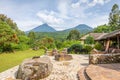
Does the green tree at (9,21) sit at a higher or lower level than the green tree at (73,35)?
higher

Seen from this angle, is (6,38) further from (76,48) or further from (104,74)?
(104,74)

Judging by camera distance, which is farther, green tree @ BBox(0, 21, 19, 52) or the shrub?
green tree @ BBox(0, 21, 19, 52)

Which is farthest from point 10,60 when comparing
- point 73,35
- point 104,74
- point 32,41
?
point 73,35

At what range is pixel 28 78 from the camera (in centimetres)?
783

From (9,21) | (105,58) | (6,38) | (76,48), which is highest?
(9,21)

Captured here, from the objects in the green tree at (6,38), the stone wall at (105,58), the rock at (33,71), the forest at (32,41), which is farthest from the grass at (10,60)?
the forest at (32,41)

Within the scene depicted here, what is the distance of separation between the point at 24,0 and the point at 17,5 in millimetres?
1070

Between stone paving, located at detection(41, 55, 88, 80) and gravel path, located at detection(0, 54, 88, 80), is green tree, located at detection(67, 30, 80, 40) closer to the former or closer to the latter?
stone paving, located at detection(41, 55, 88, 80)

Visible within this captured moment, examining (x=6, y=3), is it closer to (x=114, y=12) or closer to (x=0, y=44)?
(x=0, y=44)

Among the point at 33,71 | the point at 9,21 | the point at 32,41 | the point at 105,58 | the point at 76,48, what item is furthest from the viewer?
the point at 9,21

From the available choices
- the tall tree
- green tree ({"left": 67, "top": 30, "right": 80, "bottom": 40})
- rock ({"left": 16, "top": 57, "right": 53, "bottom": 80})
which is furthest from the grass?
green tree ({"left": 67, "top": 30, "right": 80, "bottom": 40})

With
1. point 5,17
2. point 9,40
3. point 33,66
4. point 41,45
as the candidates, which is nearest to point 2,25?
point 9,40

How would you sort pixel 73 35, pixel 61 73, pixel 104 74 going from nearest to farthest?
pixel 104 74
pixel 61 73
pixel 73 35

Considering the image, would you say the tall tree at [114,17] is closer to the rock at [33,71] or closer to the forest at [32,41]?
the forest at [32,41]
